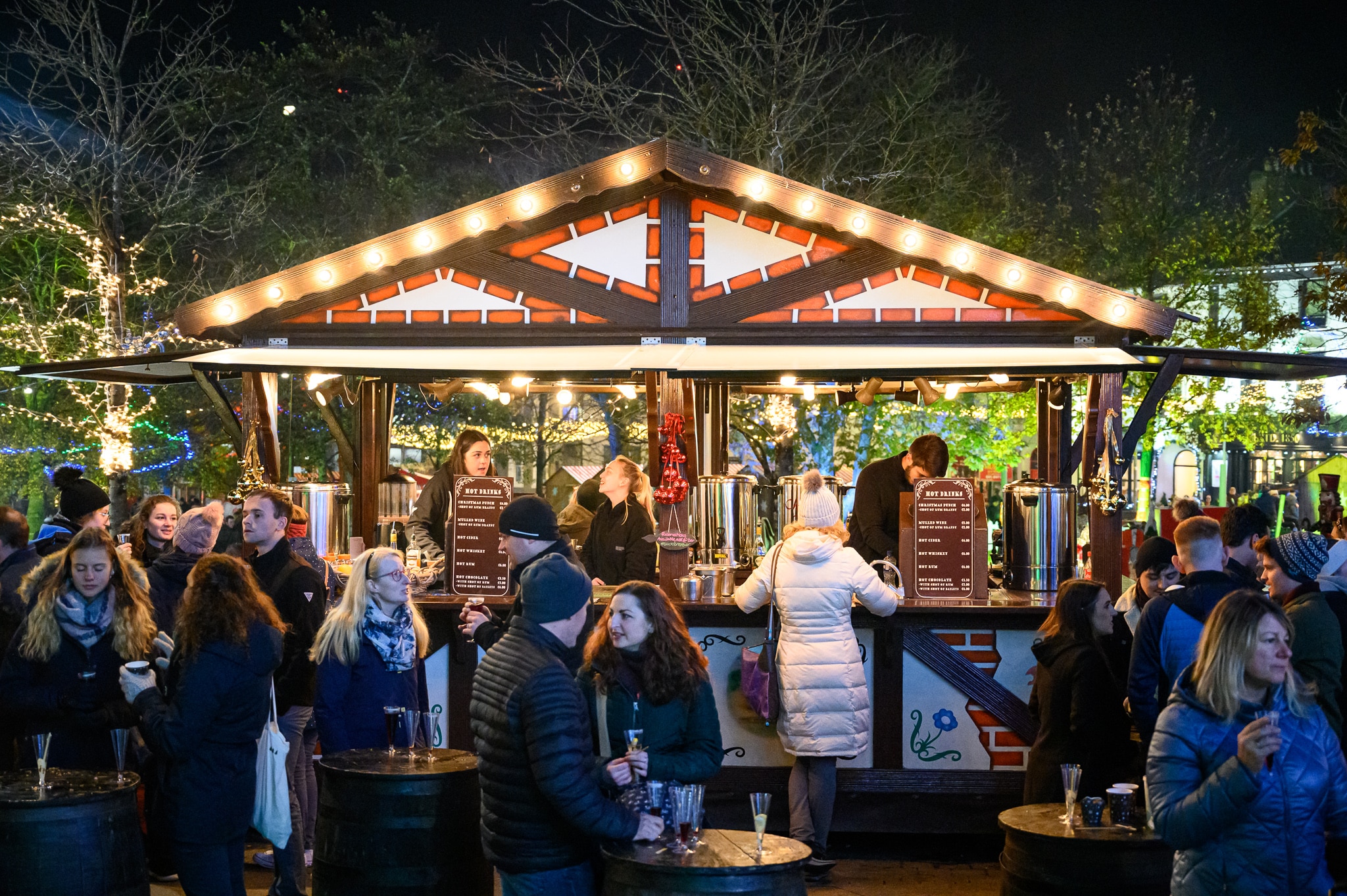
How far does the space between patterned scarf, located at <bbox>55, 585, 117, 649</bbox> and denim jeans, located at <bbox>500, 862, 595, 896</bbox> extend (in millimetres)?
2346

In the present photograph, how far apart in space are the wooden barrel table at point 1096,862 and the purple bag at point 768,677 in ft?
8.47

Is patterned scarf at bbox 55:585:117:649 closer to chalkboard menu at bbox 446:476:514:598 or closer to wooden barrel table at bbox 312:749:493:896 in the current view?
wooden barrel table at bbox 312:749:493:896

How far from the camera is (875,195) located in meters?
24.4

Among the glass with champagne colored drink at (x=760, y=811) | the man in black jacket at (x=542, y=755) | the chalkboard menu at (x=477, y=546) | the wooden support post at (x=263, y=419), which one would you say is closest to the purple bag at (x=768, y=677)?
the chalkboard menu at (x=477, y=546)

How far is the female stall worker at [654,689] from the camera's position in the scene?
174 inches

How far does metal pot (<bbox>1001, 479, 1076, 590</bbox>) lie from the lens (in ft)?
28.7

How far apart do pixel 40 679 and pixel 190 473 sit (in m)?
23.0

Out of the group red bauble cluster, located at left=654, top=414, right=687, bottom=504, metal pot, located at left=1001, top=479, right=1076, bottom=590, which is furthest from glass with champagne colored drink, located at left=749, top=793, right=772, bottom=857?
metal pot, located at left=1001, top=479, right=1076, bottom=590

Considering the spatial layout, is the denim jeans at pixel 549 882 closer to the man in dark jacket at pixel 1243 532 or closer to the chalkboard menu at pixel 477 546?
the man in dark jacket at pixel 1243 532

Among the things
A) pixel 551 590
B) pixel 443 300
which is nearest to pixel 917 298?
pixel 443 300

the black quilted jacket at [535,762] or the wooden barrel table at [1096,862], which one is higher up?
the black quilted jacket at [535,762]

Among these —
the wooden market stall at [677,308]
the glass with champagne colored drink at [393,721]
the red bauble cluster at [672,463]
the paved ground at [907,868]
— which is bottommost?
the paved ground at [907,868]

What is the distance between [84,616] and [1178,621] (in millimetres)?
4324

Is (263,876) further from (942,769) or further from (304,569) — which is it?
(942,769)
